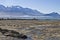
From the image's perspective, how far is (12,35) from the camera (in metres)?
35.1

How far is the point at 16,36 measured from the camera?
113ft

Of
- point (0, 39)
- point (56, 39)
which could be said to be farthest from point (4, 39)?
point (56, 39)

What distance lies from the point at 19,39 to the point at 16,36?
110 inches

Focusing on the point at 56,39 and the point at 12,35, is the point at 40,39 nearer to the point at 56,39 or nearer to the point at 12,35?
the point at 56,39

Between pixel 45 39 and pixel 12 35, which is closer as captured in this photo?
pixel 45 39

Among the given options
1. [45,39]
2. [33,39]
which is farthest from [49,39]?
[33,39]

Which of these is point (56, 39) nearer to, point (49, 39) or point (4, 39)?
point (49, 39)

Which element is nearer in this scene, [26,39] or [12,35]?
[26,39]

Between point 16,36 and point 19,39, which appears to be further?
point 16,36

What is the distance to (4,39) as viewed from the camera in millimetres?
31703

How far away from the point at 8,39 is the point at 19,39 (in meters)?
1.79

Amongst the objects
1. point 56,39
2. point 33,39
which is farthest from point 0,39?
point 56,39

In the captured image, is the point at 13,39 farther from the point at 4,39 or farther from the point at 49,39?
the point at 49,39

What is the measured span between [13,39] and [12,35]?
3.46 meters
